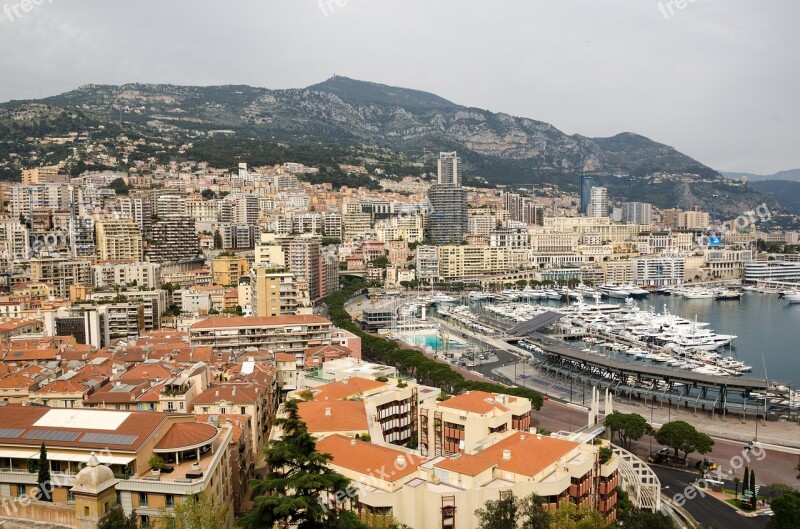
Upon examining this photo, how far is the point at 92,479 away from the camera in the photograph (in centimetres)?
977

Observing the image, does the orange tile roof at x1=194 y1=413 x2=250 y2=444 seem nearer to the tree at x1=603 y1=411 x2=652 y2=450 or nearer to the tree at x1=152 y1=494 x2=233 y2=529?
the tree at x1=152 y1=494 x2=233 y2=529

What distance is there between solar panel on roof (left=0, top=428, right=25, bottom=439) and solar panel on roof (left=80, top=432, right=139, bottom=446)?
127 cm

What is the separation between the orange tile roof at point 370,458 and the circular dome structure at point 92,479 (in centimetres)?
367

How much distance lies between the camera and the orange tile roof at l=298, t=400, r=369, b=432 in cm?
1493

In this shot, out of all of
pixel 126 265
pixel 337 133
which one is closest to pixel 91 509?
pixel 126 265

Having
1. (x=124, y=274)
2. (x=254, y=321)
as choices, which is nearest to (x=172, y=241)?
(x=124, y=274)

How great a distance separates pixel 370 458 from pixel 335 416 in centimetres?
301

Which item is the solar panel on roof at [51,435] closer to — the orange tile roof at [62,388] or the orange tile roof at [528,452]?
the orange tile roof at [62,388]

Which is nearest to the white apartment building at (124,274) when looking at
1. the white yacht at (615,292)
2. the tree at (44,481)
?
the tree at (44,481)

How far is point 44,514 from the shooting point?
33.6ft

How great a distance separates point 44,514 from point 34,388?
10299 millimetres

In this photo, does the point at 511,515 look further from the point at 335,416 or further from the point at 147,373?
the point at 147,373

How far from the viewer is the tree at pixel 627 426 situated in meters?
20.1

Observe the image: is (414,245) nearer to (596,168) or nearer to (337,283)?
(337,283)
